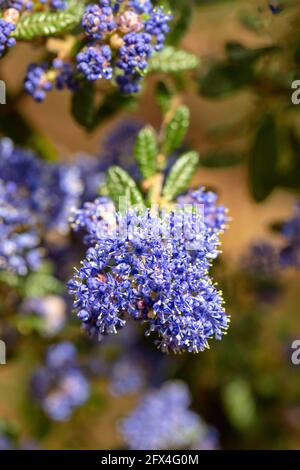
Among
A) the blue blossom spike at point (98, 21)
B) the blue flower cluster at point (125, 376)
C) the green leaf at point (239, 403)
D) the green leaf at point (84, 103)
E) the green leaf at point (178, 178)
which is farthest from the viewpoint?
the green leaf at point (239, 403)

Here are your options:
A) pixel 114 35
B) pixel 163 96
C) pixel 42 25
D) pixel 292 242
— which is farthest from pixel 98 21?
pixel 292 242

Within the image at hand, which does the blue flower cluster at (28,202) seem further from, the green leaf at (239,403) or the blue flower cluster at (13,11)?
the green leaf at (239,403)

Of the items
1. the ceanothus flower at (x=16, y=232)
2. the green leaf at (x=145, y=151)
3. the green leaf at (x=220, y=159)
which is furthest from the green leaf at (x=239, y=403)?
the green leaf at (x=145, y=151)

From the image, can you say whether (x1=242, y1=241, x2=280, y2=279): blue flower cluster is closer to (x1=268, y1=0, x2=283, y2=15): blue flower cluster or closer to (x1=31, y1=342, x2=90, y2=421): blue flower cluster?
(x1=31, y1=342, x2=90, y2=421): blue flower cluster

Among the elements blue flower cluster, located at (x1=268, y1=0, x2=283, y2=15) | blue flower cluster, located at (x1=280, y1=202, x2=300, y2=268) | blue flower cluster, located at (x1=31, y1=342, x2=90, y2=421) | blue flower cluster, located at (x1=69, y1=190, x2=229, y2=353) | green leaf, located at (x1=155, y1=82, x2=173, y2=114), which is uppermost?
blue flower cluster, located at (x1=268, y1=0, x2=283, y2=15)

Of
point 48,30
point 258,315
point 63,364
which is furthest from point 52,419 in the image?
point 48,30

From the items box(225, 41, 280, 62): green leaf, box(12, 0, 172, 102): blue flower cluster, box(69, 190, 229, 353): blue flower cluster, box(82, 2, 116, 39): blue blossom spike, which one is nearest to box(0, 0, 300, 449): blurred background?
box(225, 41, 280, 62): green leaf
